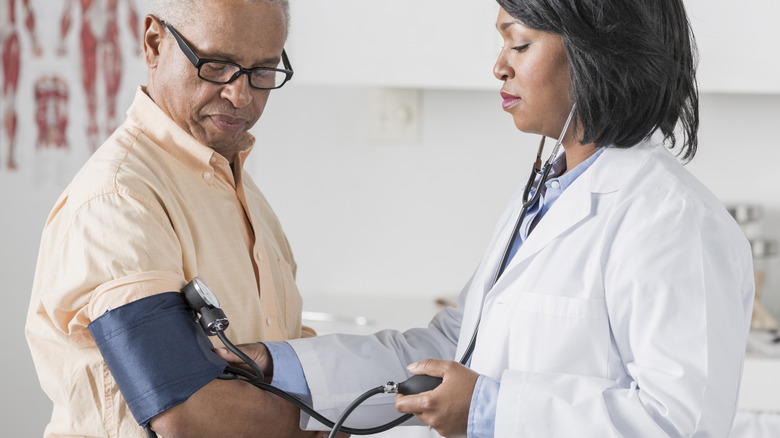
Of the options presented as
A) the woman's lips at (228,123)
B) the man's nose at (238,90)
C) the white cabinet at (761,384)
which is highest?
the man's nose at (238,90)

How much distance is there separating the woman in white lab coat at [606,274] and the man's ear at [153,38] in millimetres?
467

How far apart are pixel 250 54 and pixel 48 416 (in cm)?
202

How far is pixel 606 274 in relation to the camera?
3.11 feet

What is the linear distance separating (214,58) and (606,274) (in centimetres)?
61

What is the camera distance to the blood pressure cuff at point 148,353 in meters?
0.93

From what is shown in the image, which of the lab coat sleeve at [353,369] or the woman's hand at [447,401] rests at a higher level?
the woman's hand at [447,401]

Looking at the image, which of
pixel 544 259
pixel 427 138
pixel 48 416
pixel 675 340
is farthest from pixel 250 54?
pixel 48 416

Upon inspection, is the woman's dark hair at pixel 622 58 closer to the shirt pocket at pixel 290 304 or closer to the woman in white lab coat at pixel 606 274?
the woman in white lab coat at pixel 606 274

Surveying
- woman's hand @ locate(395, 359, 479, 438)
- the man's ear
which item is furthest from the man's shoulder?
woman's hand @ locate(395, 359, 479, 438)

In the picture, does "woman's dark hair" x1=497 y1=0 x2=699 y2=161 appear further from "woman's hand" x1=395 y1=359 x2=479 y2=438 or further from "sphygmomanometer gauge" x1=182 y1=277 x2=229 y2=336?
"sphygmomanometer gauge" x1=182 y1=277 x2=229 y2=336

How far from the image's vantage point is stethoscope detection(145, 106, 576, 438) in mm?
965

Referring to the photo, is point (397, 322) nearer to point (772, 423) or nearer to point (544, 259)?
point (772, 423)

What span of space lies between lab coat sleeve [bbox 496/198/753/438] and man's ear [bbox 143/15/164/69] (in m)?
0.68

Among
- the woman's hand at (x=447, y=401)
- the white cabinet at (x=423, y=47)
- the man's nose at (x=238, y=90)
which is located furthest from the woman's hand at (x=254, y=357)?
the white cabinet at (x=423, y=47)
